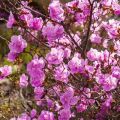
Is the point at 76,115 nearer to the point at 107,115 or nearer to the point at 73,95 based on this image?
the point at 107,115

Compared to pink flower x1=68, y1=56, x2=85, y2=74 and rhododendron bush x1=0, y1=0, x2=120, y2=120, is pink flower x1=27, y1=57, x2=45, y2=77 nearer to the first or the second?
rhododendron bush x1=0, y1=0, x2=120, y2=120

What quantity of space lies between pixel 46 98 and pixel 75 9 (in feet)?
3.62

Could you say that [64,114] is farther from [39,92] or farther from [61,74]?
[39,92]

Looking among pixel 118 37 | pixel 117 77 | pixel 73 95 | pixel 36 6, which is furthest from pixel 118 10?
pixel 36 6

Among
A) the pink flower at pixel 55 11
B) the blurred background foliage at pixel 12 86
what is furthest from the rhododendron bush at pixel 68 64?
the blurred background foliage at pixel 12 86

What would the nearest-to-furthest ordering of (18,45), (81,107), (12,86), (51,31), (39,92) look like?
(18,45) < (51,31) < (81,107) < (39,92) < (12,86)

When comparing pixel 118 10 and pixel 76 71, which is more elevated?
pixel 118 10

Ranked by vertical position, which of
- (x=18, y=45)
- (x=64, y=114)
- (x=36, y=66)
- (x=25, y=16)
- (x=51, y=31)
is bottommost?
(x=64, y=114)

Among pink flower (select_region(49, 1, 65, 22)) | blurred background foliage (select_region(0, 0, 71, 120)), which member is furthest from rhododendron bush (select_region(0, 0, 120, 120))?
blurred background foliage (select_region(0, 0, 71, 120))

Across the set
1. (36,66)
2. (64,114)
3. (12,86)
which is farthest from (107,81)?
(12,86)

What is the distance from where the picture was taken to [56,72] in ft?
10.4

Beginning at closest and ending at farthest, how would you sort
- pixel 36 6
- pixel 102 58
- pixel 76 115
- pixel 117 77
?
pixel 117 77 → pixel 102 58 → pixel 76 115 → pixel 36 6

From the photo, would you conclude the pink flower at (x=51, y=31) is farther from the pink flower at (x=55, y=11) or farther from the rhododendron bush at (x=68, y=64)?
the pink flower at (x=55, y=11)

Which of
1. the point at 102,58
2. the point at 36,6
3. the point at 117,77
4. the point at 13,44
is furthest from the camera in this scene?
the point at 36,6
